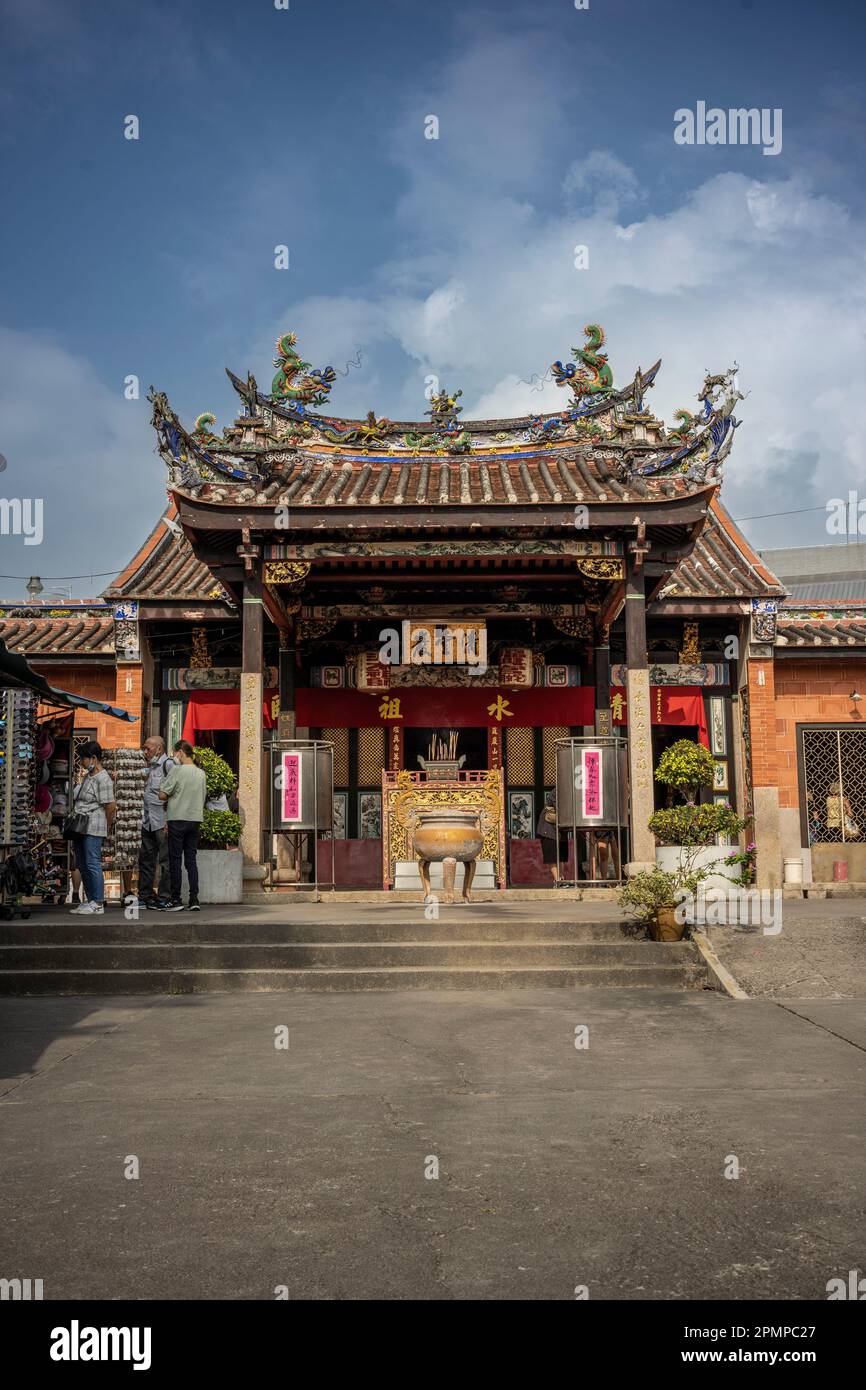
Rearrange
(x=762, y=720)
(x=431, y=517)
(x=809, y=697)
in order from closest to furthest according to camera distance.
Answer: (x=431, y=517) < (x=762, y=720) < (x=809, y=697)

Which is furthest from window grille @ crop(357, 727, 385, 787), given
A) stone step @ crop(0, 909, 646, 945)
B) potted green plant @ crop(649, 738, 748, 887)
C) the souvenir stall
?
stone step @ crop(0, 909, 646, 945)

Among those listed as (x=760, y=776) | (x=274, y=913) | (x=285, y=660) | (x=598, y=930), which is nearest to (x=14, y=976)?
(x=274, y=913)

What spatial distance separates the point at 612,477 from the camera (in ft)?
43.4

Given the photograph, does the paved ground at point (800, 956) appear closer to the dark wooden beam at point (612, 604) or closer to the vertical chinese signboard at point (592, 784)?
the vertical chinese signboard at point (592, 784)

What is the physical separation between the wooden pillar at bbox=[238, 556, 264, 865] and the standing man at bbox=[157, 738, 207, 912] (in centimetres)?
134

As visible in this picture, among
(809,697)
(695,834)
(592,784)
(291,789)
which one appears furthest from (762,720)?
(291,789)

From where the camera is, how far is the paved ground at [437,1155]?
9.36 feet

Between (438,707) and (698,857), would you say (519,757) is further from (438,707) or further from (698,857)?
(698,857)

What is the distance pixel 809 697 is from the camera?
16.6m

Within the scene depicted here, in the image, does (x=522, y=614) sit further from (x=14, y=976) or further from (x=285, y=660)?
(x=14, y=976)

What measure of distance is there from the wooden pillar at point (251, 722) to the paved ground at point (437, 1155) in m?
5.02

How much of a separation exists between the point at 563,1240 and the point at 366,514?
9.87 metres

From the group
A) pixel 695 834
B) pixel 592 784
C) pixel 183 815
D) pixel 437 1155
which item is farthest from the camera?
pixel 592 784

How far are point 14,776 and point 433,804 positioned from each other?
5.56m
